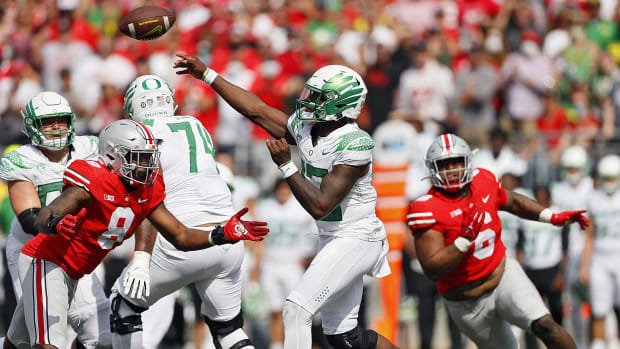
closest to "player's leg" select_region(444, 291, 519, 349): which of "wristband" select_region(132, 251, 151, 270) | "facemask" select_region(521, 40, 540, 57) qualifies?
"wristband" select_region(132, 251, 151, 270)

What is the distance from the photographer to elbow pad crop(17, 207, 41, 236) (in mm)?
5973

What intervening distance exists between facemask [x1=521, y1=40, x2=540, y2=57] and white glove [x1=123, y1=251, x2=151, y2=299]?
25.1ft

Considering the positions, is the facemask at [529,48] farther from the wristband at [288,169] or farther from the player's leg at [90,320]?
the player's leg at [90,320]

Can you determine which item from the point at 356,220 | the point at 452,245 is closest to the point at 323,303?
the point at 356,220

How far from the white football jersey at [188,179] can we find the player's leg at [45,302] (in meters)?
0.80

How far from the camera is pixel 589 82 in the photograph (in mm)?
12094

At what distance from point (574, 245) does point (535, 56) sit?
2959 millimetres

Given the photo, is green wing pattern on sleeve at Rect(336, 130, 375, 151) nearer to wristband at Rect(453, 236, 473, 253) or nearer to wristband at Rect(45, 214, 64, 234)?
wristband at Rect(453, 236, 473, 253)

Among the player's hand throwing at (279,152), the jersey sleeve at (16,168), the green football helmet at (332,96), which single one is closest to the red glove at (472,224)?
the green football helmet at (332,96)

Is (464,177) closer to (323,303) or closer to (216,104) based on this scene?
(323,303)

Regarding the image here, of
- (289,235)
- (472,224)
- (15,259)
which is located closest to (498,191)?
(472,224)

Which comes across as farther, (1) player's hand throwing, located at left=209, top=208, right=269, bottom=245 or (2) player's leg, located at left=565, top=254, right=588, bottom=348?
(2) player's leg, located at left=565, top=254, right=588, bottom=348

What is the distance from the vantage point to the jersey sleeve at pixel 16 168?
245 inches

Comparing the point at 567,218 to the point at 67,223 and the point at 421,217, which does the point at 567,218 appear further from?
the point at 67,223
